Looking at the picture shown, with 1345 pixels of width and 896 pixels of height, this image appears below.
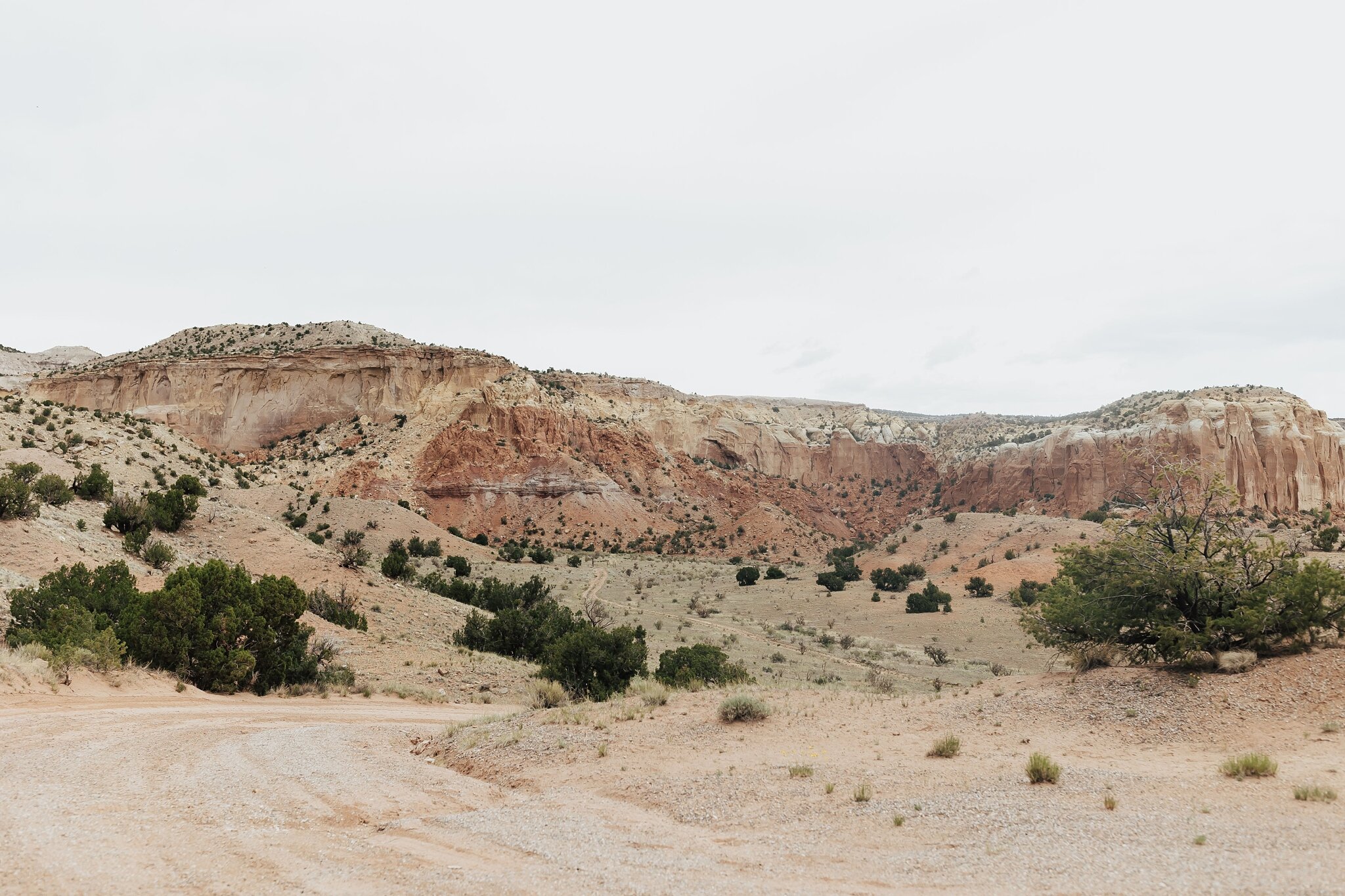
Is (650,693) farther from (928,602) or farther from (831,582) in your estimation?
(831,582)

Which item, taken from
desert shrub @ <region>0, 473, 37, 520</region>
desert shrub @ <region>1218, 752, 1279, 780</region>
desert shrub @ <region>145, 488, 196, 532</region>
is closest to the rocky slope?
desert shrub @ <region>145, 488, 196, 532</region>

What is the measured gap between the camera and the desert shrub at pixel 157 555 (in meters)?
22.2

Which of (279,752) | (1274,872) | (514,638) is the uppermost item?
(1274,872)

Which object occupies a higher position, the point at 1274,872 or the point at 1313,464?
the point at 1313,464

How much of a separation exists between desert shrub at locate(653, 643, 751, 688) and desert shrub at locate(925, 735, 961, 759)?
6167 mm

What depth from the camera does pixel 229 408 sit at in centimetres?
7019

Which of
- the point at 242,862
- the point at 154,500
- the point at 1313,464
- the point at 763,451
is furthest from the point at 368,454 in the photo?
the point at 1313,464

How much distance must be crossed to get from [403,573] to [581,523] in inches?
1413

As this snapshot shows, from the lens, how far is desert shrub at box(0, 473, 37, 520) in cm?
1942

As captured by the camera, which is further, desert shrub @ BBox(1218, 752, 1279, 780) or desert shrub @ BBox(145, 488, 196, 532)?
desert shrub @ BBox(145, 488, 196, 532)

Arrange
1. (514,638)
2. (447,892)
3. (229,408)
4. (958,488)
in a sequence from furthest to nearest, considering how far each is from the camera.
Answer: (958,488) → (229,408) → (514,638) → (447,892)

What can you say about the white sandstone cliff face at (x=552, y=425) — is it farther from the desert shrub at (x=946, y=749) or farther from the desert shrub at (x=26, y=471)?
the desert shrub at (x=946, y=749)

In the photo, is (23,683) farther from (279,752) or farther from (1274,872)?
(1274,872)

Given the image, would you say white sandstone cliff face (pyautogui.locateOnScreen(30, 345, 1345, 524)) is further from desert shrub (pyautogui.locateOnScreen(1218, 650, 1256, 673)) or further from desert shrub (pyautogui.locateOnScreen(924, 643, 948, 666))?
desert shrub (pyautogui.locateOnScreen(1218, 650, 1256, 673))
